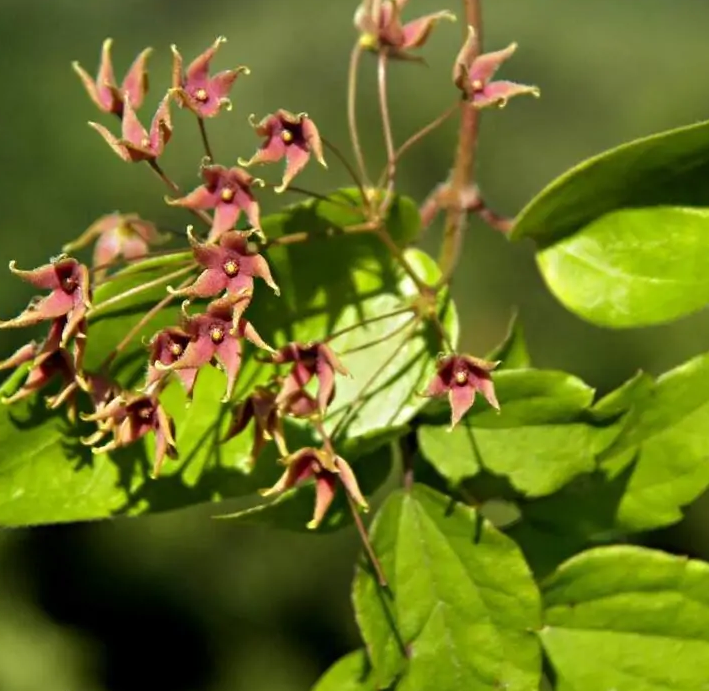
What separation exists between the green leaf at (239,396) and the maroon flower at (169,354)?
6 centimetres

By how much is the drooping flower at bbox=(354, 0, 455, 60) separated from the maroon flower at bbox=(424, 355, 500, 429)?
11.5 inches

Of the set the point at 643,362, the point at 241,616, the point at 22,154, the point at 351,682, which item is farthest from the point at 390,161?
the point at 22,154

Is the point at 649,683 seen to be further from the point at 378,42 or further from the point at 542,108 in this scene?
the point at 542,108


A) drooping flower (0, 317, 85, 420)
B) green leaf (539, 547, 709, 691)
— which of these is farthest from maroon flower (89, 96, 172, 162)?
green leaf (539, 547, 709, 691)

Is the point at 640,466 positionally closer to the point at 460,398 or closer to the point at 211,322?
the point at 460,398

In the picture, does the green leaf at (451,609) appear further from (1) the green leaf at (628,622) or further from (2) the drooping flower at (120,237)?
(2) the drooping flower at (120,237)

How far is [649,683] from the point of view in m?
0.83

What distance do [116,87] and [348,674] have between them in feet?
1.55

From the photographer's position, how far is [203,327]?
2.25 feet

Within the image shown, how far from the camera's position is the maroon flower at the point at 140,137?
27.9 inches

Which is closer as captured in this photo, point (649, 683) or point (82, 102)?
point (649, 683)

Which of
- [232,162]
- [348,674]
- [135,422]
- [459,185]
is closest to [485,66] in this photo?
[459,185]

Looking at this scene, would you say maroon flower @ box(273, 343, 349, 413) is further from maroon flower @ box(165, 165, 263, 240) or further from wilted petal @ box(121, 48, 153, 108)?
wilted petal @ box(121, 48, 153, 108)

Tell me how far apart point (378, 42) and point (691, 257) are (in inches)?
11.8
